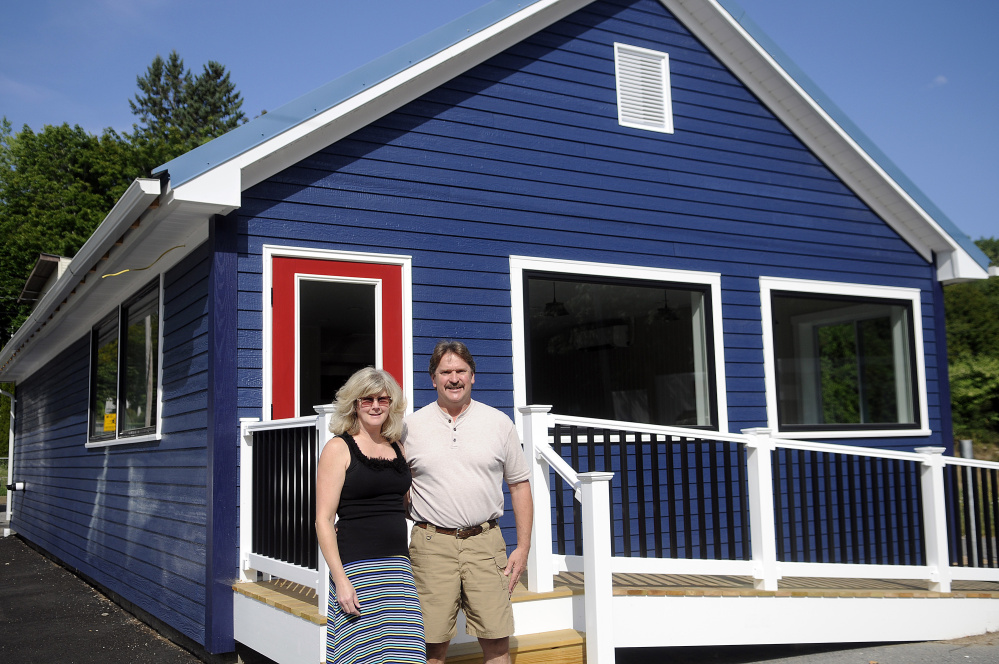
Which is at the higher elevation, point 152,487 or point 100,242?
point 100,242

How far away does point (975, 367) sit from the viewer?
61.4ft

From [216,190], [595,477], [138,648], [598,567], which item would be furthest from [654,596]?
[138,648]

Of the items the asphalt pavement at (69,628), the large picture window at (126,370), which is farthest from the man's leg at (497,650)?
the large picture window at (126,370)

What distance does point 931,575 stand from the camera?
19.2 ft

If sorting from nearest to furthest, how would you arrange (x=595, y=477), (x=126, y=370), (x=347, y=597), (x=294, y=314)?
(x=347, y=597) → (x=595, y=477) → (x=294, y=314) → (x=126, y=370)

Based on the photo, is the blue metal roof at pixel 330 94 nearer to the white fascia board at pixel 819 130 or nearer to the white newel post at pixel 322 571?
the white newel post at pixel 322 571

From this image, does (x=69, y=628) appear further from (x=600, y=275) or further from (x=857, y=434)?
(x=857, y=434)

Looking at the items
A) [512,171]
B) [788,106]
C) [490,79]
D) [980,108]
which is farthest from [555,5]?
[980,108]

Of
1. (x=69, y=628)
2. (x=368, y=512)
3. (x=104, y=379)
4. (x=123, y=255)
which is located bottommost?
(x=69, y=628)

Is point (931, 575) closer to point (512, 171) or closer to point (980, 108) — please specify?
point (512, 171)

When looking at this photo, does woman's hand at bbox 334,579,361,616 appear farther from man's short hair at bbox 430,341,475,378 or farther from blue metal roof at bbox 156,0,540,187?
blue metal roof at bbox 156,0,540,187

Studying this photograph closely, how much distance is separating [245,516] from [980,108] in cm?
4160

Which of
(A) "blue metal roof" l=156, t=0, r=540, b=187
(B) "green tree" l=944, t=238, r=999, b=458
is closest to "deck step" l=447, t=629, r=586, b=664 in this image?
(A) "blue metal roof" l=156, t=0, r=540, b=187

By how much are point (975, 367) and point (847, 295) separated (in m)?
12.9
